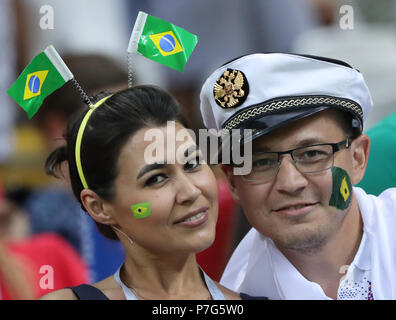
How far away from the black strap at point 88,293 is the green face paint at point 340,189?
0.81m

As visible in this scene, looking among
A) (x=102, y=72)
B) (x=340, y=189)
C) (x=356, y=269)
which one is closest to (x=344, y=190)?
(x=340, y=189)

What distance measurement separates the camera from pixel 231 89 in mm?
2588

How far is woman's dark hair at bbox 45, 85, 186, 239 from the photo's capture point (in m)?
2.34

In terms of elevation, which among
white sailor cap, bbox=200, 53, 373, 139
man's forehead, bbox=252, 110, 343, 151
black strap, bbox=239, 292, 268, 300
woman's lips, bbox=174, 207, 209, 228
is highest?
white sailor cap, bbox=200, 53, 373, 139

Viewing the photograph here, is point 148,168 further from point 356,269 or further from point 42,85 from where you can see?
point 356,269

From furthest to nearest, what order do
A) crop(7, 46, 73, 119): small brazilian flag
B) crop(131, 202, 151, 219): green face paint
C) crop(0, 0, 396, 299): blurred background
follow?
crop(0, 0, 396, 299): blurred background → crop(7, 46, 73, 119): small brazilian flag → crop(131, 202, 151, 219): green face paint

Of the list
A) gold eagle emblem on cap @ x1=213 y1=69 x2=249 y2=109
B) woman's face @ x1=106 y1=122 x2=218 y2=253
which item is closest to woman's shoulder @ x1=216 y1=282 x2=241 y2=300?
woman's face @ x1=106 y1=122 x2=218 y2=253

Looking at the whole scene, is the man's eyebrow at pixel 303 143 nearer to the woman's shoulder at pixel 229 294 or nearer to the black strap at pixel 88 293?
the woman's shoulder at pixel 229 294

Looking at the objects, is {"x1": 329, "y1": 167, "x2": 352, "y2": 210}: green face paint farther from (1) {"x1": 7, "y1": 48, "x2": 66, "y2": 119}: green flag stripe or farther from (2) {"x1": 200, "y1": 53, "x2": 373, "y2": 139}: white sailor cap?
(1) {"x1": 7, "y1": 48, "x2": 66, "y2": 119}: green flag stripe

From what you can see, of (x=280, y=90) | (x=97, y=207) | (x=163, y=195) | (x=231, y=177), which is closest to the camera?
(x=163, y=195)
